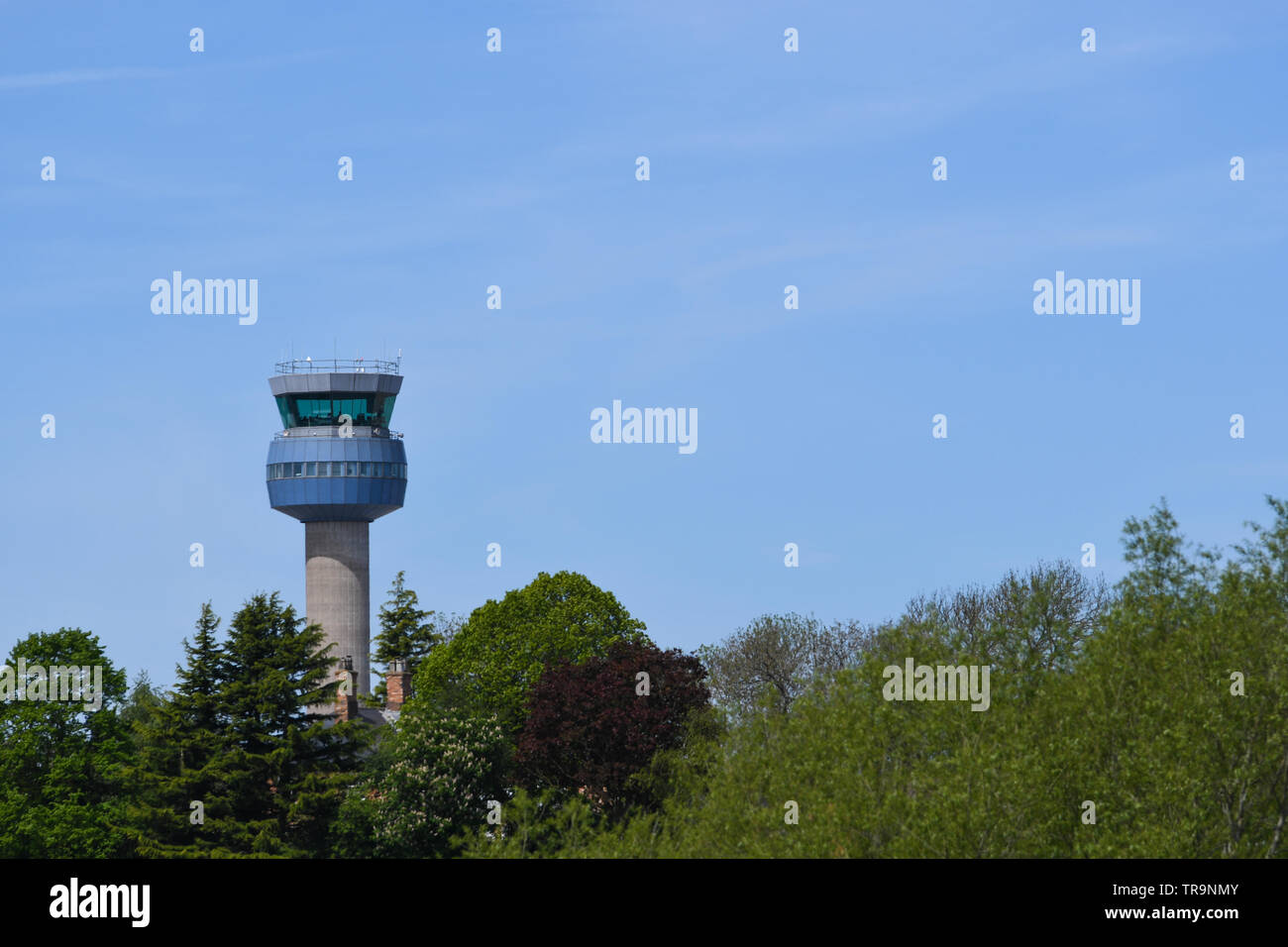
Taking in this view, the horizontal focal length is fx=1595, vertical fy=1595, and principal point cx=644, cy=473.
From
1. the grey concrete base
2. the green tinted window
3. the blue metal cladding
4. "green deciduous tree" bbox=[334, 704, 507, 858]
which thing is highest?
the green tinted window

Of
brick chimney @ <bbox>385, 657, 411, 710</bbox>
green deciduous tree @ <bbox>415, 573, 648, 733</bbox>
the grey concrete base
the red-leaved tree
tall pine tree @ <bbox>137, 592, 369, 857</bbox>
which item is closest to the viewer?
tall pine tree @ <bbox>137, 592, 369, 857</bbox>

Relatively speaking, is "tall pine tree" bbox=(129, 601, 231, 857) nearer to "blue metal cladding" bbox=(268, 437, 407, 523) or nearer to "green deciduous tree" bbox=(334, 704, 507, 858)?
"green deciduous tree" bbox=(334, 704, 507, 858)

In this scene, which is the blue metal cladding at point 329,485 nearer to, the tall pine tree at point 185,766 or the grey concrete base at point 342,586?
the grey concrete base at point 342,586

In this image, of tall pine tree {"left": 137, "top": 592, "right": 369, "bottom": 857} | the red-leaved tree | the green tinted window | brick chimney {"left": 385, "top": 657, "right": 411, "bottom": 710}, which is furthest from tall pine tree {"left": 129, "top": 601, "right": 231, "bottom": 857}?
the green tinted window

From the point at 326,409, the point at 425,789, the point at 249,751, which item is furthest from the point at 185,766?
the point at 326,409
